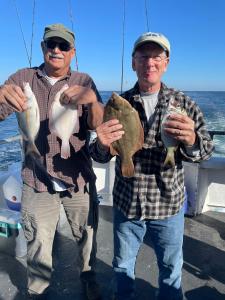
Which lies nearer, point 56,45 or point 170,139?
point 170,139

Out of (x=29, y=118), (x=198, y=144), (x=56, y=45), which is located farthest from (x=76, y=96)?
(x=198, y=144)

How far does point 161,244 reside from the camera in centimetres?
268

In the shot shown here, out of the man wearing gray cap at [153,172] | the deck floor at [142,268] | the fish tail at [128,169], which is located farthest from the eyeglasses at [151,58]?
the deck floor at [142,268]

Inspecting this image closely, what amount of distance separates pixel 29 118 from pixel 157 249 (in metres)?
1.47

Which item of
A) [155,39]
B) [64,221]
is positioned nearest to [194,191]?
[64,221]

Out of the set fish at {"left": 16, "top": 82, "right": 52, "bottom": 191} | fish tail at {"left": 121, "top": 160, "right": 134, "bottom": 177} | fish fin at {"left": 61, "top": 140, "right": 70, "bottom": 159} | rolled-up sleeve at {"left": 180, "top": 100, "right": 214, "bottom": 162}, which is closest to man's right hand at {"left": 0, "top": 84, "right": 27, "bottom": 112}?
fish at {"left": 16, "top": 82, "right": 52, "bottom": 191}

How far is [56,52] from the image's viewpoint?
279 cm

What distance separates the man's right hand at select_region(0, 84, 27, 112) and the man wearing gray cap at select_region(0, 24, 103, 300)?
275 millimetres

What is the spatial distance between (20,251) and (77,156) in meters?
1.63

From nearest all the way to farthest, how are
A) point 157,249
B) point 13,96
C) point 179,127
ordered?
point 179,127, point 13,96, point 157,249

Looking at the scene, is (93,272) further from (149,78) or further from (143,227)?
(149,78)

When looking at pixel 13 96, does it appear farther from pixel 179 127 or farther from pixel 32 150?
pixel 179 127

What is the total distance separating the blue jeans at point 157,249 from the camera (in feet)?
8.68

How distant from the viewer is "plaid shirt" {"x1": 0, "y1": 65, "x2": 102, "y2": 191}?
295cm
